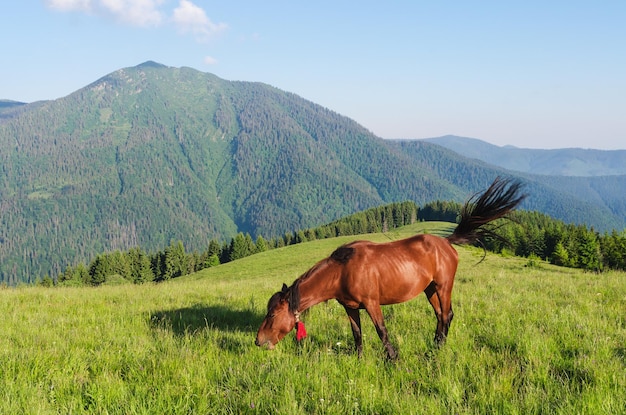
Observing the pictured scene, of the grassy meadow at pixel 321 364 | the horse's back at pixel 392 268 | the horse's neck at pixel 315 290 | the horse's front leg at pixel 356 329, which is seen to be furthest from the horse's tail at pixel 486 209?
the horse's neck at pixel 315 290

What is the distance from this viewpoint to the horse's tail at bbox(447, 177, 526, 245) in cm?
717

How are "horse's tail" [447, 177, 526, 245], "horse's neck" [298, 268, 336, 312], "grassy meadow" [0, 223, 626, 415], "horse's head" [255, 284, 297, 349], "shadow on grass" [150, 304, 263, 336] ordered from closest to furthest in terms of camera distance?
"grassy meadow" [0, 223, 626, 415] < "horse's head" [255, 284, 297, 349] < "horse's neck" [298, 268, 336, 312] < "horse's tail" [447, 177, 526, 245] < "shadow on grass" [150, 304, 263, 336]

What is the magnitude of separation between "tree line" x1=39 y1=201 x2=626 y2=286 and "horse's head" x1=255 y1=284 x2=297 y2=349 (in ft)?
149

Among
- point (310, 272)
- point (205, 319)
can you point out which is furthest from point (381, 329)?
point (205, 319)

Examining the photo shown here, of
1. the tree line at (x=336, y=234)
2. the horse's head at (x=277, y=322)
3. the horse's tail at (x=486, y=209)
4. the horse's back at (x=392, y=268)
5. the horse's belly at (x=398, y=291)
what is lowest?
the tree line at (x=336, y=234)

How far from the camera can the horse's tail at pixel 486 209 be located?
23.5ft

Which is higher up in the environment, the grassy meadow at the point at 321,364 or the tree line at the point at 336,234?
the grassy meadow at the point at 321,364

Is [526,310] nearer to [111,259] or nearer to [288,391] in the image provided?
[288,391]

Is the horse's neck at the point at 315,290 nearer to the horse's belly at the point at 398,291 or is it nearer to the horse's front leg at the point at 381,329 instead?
the horse's front leg at the point at 381,329

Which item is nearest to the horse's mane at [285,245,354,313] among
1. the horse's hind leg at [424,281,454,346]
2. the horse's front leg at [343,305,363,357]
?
the horse's front leg at [343,305,363,357]

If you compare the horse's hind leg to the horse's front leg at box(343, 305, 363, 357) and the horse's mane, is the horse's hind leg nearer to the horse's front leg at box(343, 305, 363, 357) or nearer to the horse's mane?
the horse's front leg at box(343, 305, 363, 357)

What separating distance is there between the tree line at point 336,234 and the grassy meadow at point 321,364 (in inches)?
1705

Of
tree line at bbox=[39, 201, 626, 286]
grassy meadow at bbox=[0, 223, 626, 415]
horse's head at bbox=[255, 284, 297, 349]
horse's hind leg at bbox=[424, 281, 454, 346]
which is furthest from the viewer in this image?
tree line at bbox=[39, 201, 626, 286]

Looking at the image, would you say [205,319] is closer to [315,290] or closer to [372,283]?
[315,290]
